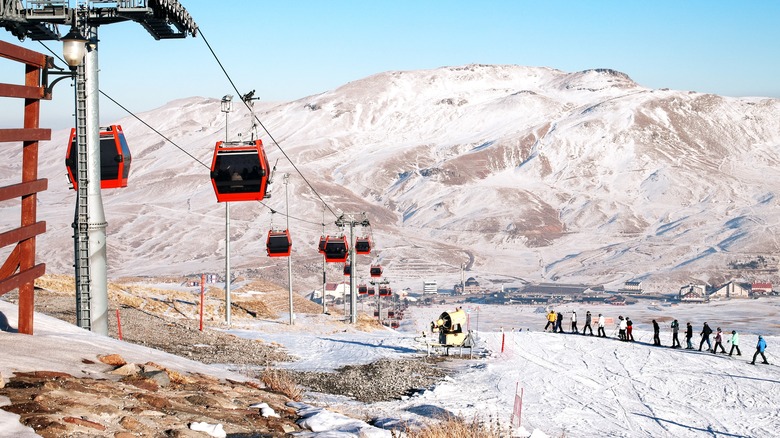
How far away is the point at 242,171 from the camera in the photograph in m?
21.4

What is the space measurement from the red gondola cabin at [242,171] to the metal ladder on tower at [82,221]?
841cm

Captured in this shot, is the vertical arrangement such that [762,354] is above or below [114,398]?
below

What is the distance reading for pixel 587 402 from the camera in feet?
65.5

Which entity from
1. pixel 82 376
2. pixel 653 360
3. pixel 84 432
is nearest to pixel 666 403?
pixel 653 360

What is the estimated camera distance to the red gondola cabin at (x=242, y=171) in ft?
70.0

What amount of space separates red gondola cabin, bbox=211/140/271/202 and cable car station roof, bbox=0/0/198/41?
5827mm

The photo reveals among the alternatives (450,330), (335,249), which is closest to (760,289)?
(335,249)

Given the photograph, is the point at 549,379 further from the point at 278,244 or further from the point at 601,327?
the point at 278,244

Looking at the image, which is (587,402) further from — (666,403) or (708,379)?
(708,379)

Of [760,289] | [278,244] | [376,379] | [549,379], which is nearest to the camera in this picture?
[376,379]

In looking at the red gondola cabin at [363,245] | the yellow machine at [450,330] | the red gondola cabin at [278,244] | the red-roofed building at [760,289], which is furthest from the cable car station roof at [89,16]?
the red-roofed building at [760,289]

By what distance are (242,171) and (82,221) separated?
340 inches

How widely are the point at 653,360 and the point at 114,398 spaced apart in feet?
77.1

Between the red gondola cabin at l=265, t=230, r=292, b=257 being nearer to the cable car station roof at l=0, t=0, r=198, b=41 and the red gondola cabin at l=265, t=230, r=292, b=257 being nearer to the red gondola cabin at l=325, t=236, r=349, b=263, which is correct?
the red gondola cabin at l=325, t=236, r=349, b=263
